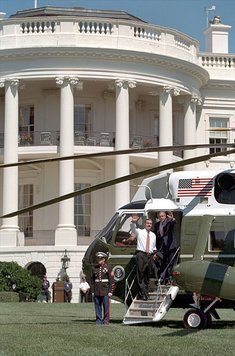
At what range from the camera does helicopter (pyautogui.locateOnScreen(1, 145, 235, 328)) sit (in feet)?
53.9

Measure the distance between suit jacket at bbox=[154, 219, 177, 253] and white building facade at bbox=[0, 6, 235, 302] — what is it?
25197 millimetres

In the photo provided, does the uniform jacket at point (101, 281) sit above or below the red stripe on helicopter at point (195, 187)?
below

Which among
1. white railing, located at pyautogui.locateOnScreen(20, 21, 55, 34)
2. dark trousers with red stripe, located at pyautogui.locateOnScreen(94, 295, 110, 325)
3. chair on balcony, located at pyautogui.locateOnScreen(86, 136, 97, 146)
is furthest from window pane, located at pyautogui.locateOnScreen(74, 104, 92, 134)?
dark trousers with red stripe, located at pyautogui.locateOnScreen(94, 295, 110, 325)

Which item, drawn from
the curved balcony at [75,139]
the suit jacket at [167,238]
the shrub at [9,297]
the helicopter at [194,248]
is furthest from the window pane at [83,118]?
the suit jacket at [167,238]

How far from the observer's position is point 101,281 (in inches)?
701

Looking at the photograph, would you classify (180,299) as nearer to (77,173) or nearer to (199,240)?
(199,240)

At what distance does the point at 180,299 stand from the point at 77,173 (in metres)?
29.1

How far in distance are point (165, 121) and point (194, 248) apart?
2929 centimetres

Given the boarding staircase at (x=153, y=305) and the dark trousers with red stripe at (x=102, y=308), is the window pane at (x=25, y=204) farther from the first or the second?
the boarding staircase at (x=153, y=305)

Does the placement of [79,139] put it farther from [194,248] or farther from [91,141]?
[194,248]

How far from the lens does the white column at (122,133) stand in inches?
1774

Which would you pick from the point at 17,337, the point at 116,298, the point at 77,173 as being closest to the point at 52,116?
the point at 77,173

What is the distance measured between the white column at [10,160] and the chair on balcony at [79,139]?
2.99 m

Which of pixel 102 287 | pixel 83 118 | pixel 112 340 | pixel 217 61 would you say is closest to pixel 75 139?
pixel 83 118
